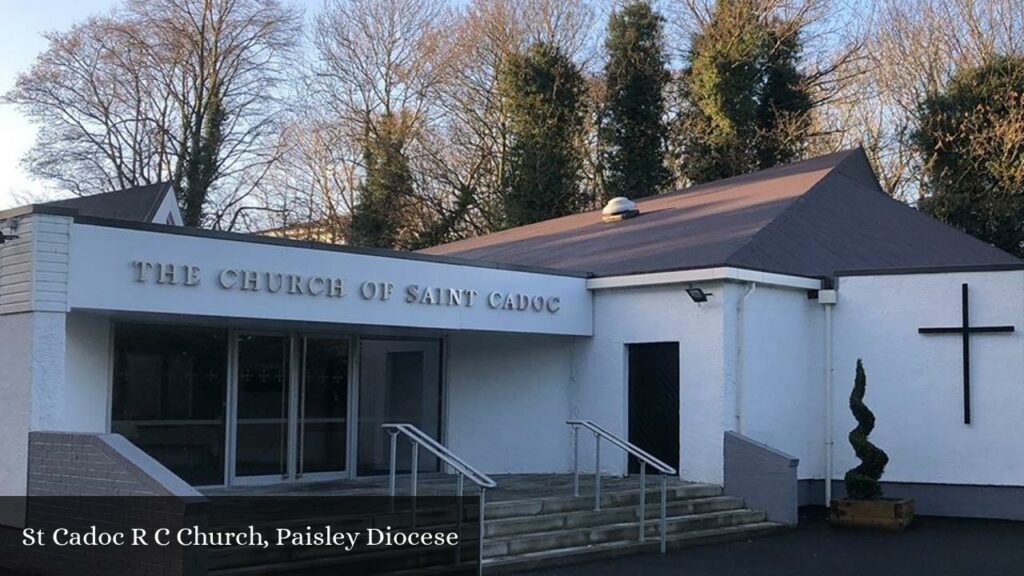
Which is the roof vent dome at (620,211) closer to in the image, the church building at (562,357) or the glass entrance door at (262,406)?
the church building at (562,357)

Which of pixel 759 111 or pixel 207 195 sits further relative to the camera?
pixel 207 195

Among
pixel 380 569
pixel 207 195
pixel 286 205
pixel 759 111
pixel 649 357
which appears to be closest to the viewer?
pixel 380 569

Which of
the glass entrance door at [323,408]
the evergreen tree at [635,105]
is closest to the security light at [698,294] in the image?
the glass entrance door at [323,408]

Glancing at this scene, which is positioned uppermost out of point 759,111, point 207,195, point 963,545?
point 759,111

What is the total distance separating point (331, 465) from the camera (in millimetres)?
14883

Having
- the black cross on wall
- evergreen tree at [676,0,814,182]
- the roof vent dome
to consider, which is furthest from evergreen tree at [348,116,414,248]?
the black cross on wall

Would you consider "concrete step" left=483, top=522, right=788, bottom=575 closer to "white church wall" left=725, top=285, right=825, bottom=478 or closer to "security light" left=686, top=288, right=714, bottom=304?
"white church wall" left=725, top=285, right=825, bottom=478

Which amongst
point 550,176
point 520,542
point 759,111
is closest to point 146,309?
point 520,542

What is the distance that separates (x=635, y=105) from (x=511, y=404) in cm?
2019

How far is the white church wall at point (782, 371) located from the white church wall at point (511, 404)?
285 centimetres

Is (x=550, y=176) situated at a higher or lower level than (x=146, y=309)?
higher

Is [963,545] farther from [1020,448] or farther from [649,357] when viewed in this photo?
[649,357]

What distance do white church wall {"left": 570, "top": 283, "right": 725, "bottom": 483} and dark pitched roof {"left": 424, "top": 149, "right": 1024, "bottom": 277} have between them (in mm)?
481

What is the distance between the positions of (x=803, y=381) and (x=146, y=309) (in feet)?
30.2
